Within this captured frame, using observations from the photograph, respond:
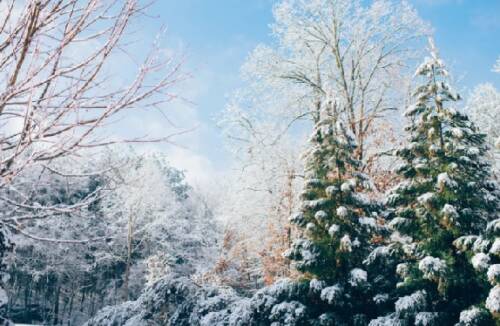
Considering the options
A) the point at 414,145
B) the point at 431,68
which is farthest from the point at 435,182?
the point at 431,68

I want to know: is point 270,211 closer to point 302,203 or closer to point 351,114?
point 351,114

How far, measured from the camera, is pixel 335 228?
29.3 ft

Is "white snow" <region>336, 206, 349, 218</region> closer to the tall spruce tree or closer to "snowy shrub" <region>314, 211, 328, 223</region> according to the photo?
"snowy shrub" <region>314, 211, 328, 223</region>

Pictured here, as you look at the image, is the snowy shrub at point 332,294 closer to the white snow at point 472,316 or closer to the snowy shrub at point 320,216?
the snowy shrub at point 320,216

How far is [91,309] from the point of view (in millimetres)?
30672

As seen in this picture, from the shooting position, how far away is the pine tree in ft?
28.6

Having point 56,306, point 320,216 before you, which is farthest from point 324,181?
point 56,306

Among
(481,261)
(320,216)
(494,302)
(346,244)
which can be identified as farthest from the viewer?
(320,216)

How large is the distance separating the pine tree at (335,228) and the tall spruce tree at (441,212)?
2.38ft

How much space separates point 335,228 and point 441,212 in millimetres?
1951

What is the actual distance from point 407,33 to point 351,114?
9.15ft

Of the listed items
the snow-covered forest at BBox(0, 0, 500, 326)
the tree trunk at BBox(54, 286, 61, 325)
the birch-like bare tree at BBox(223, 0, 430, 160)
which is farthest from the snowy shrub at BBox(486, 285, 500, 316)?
the tree trunk at BBox(54, 286, 61, 325)

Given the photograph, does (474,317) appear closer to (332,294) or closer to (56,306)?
(332,294)

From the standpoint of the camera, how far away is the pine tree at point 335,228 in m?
8.70
